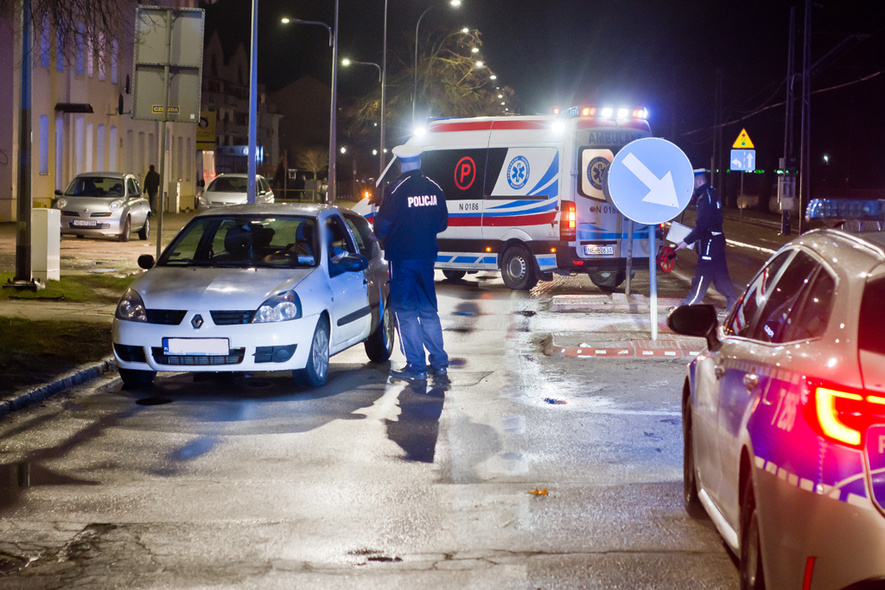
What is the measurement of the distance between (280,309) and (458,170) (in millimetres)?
10761

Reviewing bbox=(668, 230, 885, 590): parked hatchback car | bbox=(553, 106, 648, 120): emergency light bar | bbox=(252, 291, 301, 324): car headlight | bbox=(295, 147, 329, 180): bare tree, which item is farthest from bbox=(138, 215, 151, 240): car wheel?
bbox=(295, 147, 329, 180): bare tree

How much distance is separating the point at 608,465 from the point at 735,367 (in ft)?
8.82

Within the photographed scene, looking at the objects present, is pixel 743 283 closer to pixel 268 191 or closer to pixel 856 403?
pixel 856 403

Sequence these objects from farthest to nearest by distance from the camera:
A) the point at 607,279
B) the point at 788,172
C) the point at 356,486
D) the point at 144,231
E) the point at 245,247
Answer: the point at 788,172 < the point at 144,231 < the point at 607,279 < the point at 245,247 < the point at 356,486

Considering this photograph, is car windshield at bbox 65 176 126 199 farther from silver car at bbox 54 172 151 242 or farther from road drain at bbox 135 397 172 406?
road drain at bbox 135 397 172 406

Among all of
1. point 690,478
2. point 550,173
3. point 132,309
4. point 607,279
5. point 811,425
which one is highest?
point 550,173

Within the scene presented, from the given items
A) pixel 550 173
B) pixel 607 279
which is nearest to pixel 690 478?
pixel 550 173

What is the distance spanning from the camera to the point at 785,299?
4.59 m

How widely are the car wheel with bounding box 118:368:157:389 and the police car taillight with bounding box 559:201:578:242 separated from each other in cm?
962

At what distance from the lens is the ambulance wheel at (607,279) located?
2055cm

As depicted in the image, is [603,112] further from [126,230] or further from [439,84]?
[439,84]

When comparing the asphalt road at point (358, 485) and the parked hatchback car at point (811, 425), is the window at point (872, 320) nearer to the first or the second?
the parked hatchback car at point (811, 425)

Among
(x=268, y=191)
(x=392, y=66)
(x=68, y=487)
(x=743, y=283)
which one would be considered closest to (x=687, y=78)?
(x=392, y=66)

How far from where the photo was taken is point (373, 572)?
5145 millimetres
